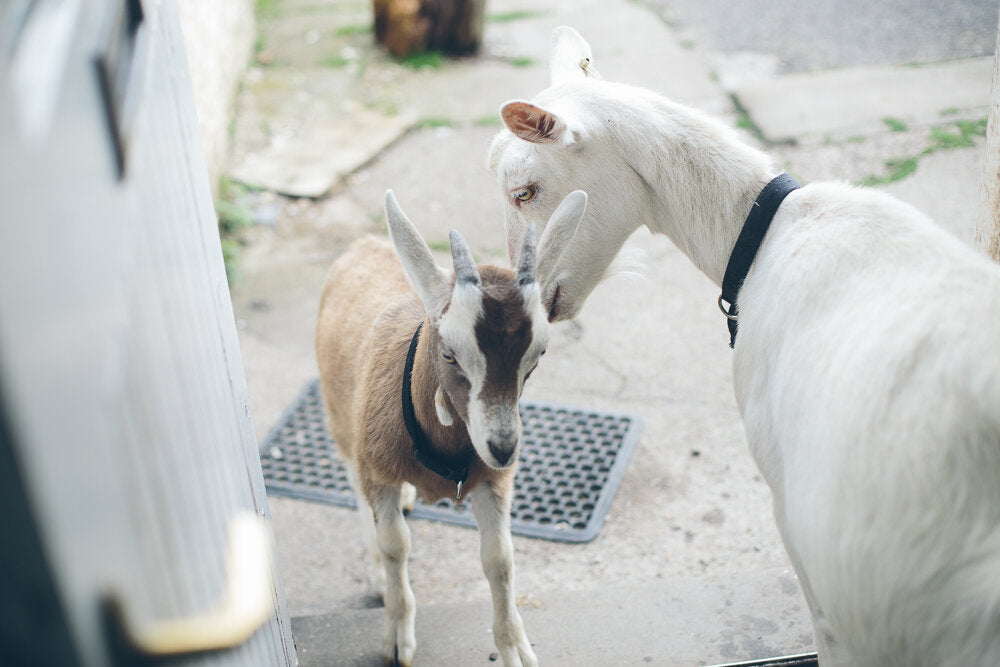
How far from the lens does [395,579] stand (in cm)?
286

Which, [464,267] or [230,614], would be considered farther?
[464,267]

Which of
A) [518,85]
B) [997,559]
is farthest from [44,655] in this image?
[518,85]

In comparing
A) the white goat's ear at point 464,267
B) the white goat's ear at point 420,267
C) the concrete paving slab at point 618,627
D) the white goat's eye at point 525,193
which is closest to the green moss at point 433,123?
the white goat's eye at point 525,193

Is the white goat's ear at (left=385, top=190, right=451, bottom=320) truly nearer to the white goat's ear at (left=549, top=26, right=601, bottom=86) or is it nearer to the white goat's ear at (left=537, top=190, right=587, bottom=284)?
the white goat's ear at (left=537, top=190, right=587, bottom=284)

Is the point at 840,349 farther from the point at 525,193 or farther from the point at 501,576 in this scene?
the point at 501,576

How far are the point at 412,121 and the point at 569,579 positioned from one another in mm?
4880

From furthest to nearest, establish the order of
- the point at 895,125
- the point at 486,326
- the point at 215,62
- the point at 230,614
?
the point at 215,62, the point at 895,125, the point at 486,326, the point at 230,614

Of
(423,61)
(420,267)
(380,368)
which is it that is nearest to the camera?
(420,267)

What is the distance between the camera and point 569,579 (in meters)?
3.35

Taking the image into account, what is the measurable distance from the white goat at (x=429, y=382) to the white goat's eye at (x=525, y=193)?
443 mm

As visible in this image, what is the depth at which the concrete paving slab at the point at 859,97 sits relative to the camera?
21.2 ft

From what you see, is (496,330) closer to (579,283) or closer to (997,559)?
(579,283)

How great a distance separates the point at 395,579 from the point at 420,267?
3.66 ft

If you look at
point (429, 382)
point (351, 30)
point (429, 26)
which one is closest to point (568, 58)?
point (429, 382)
